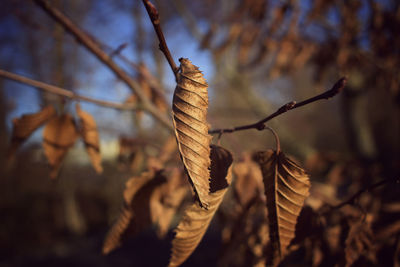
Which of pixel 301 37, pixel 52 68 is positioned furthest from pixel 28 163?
pixel 301 37

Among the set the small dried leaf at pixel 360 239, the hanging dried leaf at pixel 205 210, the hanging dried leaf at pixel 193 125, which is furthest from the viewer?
the small dried leaf at pixel 360 239

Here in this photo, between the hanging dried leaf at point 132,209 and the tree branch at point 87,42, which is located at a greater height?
the tree branch at point 87,42

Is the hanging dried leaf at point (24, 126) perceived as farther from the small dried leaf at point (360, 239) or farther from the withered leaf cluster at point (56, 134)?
the small dried leaf at point (360, 239)

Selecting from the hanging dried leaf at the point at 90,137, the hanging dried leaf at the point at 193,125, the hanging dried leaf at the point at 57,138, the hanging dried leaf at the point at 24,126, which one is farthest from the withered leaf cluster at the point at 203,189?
the hanging dried leaf at the point at 24,126

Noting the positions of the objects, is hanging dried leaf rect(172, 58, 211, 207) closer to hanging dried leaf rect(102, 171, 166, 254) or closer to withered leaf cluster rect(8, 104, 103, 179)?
hanging dried leaf rect(102, 171, 166, 254)

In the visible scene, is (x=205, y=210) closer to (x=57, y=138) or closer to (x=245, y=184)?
(x=245, y=184)

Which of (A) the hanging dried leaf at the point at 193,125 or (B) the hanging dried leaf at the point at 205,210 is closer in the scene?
(A) the hanging dried leaf at the point at 193,125

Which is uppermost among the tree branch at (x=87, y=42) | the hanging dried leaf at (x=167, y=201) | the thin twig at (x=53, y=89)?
the tree branch at (x=87, y=42)

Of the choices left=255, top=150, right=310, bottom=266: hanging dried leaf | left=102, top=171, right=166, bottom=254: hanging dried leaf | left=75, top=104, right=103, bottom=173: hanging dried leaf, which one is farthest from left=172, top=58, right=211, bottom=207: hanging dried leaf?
left=75, top=104, right=103, bottom=173: hanging dried leaf
